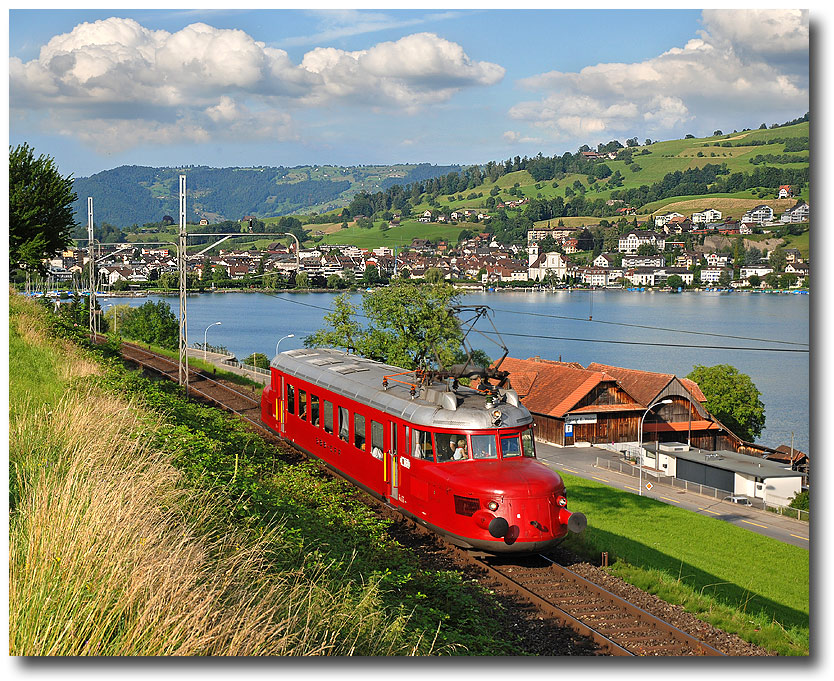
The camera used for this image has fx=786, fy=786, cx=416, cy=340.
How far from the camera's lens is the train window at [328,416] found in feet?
60.2

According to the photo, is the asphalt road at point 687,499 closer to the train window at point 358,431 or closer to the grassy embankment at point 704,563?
the grassy embankment at point 704,563

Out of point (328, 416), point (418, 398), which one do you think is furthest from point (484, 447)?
point (328, 416)

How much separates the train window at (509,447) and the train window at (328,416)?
19.4 ft

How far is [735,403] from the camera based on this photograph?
62812 millimetres

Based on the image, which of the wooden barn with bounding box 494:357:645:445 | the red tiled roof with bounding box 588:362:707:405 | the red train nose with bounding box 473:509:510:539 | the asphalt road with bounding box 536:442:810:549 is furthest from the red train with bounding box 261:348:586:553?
the red tiled roof with bounding box 588:362:707:405

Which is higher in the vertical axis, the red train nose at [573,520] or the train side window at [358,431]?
the train side window at [358,431]

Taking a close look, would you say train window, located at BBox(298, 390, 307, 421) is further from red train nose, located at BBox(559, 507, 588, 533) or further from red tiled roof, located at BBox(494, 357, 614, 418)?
red tiled roof, located at BBox(494, 357, 614, 418)

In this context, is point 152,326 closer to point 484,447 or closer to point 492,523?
point 484,447

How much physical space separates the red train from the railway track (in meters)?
0.47

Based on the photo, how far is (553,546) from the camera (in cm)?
1275

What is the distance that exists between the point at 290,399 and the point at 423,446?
8291 mm

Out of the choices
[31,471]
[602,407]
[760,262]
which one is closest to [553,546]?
[31,471]

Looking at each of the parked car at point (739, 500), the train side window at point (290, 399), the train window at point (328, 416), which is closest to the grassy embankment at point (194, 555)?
the train window at point (328, 416)

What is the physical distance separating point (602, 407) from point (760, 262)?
515 feet
